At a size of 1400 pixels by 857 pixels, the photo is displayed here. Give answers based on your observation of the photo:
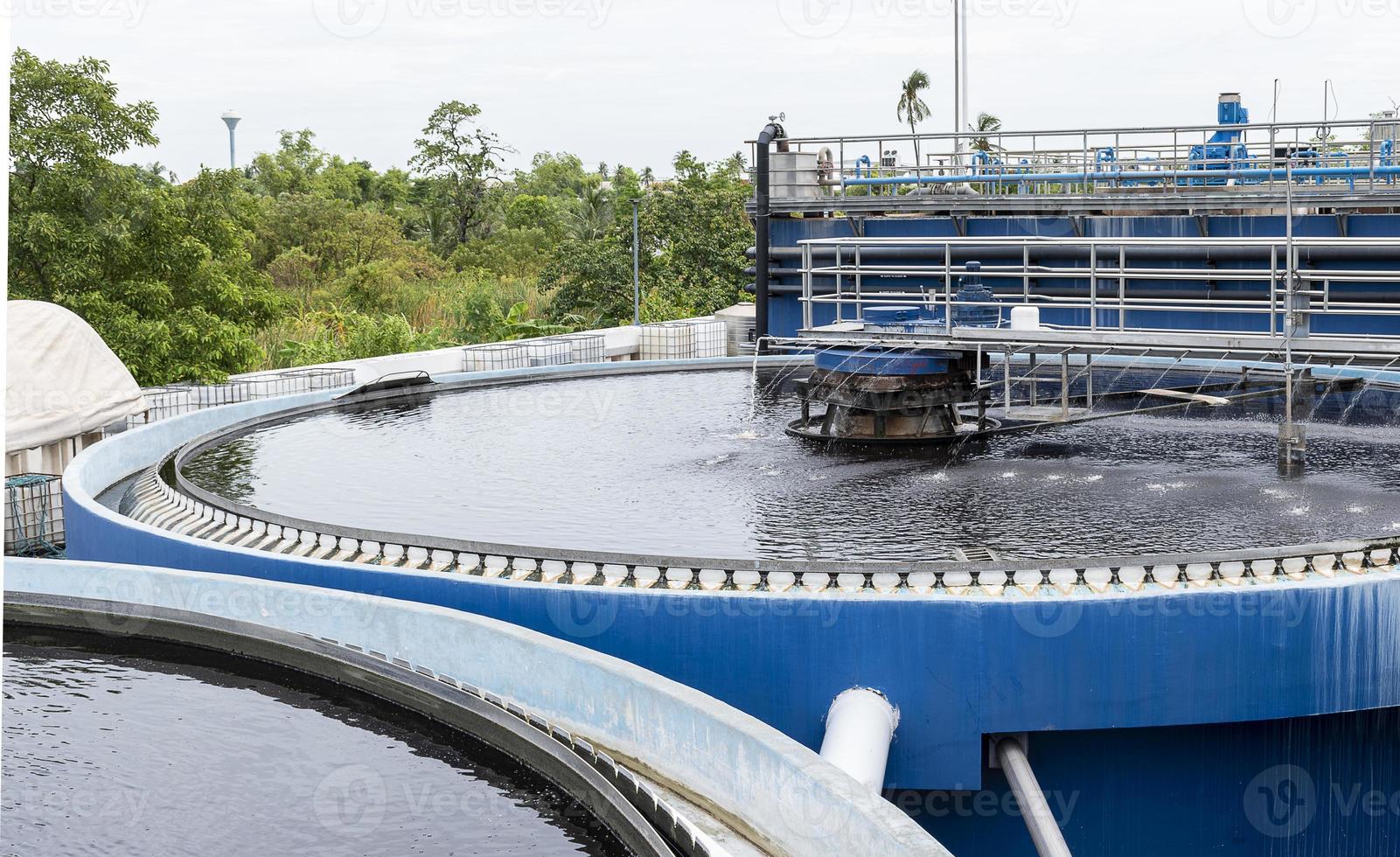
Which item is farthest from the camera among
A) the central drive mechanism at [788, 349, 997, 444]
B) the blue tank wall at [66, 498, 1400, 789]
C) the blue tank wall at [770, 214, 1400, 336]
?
the blue tank wall at [770, 214, 1400, 336]

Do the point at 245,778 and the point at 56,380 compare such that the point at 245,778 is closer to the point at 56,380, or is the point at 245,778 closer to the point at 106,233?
the point at 56,380

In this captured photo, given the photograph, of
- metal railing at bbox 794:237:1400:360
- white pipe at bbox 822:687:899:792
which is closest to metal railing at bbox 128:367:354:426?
metal railing at bbox 794:237:1400:360

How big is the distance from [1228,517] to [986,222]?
10.7 meters

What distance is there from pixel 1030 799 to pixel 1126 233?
43.2 feet

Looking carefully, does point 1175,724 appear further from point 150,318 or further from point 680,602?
point 150,318

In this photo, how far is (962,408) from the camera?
15859mm

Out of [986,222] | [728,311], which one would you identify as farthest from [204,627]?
[728,311]

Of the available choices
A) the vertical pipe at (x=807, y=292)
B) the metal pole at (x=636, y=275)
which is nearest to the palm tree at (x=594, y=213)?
the metal pole at (x=636, y=275)

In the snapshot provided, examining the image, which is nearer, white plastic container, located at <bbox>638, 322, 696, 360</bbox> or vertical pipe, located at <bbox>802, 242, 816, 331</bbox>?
vertical pipe, located at <bbox>802, 242, 816, 331</bbox>

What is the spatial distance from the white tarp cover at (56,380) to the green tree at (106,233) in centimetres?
618

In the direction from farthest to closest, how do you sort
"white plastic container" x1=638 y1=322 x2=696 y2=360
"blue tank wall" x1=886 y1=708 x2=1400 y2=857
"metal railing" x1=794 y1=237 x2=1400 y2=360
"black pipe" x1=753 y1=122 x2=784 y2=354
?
"white plastic container" x1=638 y1=322 x2=696 y2=360 → "black pipe" x1=753 y1=122 x2=784 y2=354 → "metal railing" x1=794 y1=237 x2=1400 y2=360 → "blue tank wall" x1=886 y1=708 x2=1400 y2=857

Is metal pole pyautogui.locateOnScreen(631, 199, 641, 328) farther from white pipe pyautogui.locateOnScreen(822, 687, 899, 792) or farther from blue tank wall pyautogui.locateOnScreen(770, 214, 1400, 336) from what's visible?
white pipe pyautogui.locateOnScreen(822, 687, 899, 792)

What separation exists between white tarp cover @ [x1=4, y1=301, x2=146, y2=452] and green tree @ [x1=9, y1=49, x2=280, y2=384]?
243 inches

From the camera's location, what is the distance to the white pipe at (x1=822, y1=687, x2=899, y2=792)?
759 centimetres
